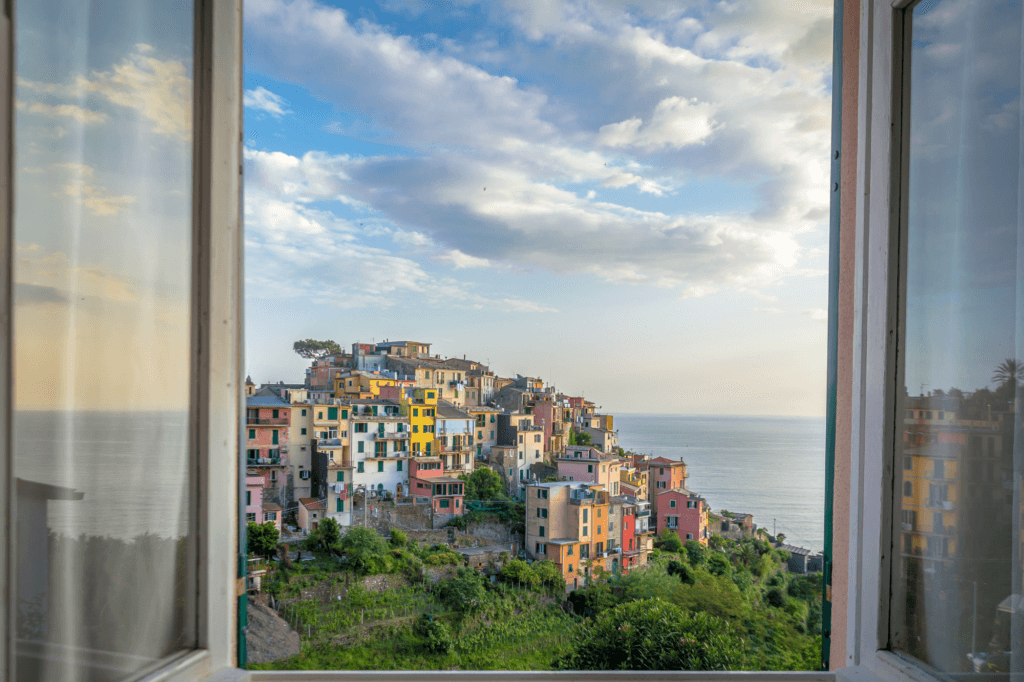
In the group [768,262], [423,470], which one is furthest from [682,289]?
[423,470]

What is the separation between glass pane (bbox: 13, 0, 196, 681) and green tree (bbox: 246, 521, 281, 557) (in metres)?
0.96

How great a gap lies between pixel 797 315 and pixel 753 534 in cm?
86

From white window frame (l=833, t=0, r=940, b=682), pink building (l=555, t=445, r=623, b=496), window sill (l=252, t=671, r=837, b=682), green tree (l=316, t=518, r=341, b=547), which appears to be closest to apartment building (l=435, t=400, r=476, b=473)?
pink building (l=555, t=445, r=623, b=496)

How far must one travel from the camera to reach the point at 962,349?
99cm

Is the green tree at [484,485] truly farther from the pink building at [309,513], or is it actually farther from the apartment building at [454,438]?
the pink building at [309,513]

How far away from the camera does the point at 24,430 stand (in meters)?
0.81

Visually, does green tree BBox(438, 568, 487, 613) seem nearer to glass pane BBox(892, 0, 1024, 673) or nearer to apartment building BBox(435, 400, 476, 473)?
apartment building BBox(435, 400, 476, 473)

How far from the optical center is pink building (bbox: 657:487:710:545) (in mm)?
2295

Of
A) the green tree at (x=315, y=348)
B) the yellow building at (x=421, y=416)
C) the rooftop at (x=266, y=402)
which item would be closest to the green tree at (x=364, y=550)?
the yellow building at (x=421, y=416)

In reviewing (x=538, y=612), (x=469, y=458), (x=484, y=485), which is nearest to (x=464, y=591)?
(x=538, y=612)

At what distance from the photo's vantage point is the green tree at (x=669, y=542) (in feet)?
7.63

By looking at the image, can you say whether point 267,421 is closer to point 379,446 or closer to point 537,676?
point 379,446

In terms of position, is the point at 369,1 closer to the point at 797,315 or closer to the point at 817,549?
the point at 797,315

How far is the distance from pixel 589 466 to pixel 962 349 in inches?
64.9
